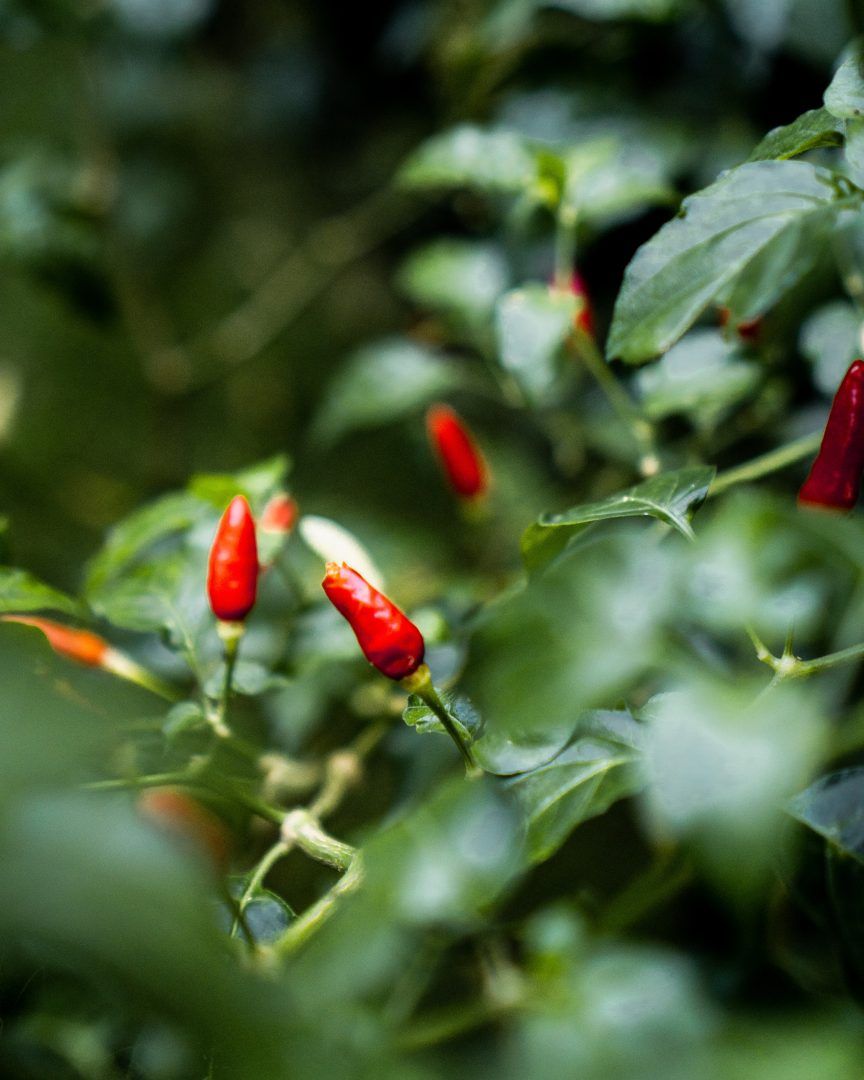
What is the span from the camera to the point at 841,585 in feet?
2.31

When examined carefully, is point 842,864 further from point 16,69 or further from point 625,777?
point 16,69

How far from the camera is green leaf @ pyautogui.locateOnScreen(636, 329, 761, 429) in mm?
757

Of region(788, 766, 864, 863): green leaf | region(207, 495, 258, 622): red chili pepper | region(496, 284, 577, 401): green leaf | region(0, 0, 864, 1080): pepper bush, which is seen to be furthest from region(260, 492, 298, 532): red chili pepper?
region(788, 766, 864, 863): green leaf

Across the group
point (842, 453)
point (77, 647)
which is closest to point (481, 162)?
point (842, 453)

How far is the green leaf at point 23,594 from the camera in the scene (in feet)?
1.97

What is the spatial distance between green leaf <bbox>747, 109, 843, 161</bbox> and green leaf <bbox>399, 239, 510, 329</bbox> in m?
0.46

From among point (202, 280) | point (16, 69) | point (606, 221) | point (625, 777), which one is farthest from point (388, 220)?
point (625, 777)

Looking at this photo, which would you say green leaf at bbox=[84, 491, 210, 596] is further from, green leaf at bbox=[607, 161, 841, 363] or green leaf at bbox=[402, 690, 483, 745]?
green leaf at bbox=[607, 161, 841, 363]

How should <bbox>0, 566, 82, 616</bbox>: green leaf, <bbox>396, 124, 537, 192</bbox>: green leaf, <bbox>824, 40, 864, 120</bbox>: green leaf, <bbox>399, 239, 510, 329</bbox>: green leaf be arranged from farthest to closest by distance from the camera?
<bbox>399, 239, 510, 329</bbox>: green leaf, <bbox>396, 124, 537, 192</bbox>: green leaf, <bbox>0, 566, 82, 616</bbox>: green leaf, <bbox>824, 40, 864, 120</bbox>: green leaf

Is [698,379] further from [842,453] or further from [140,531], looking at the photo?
[140,531]

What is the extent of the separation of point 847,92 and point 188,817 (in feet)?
2.38

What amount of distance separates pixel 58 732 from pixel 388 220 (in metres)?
1.32

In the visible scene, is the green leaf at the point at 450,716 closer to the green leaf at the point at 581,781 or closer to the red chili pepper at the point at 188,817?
the green leaf at the point at 581,781

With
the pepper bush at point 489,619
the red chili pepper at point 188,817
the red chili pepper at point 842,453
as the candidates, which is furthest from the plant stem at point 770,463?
the red chili pepper at point 188,817
